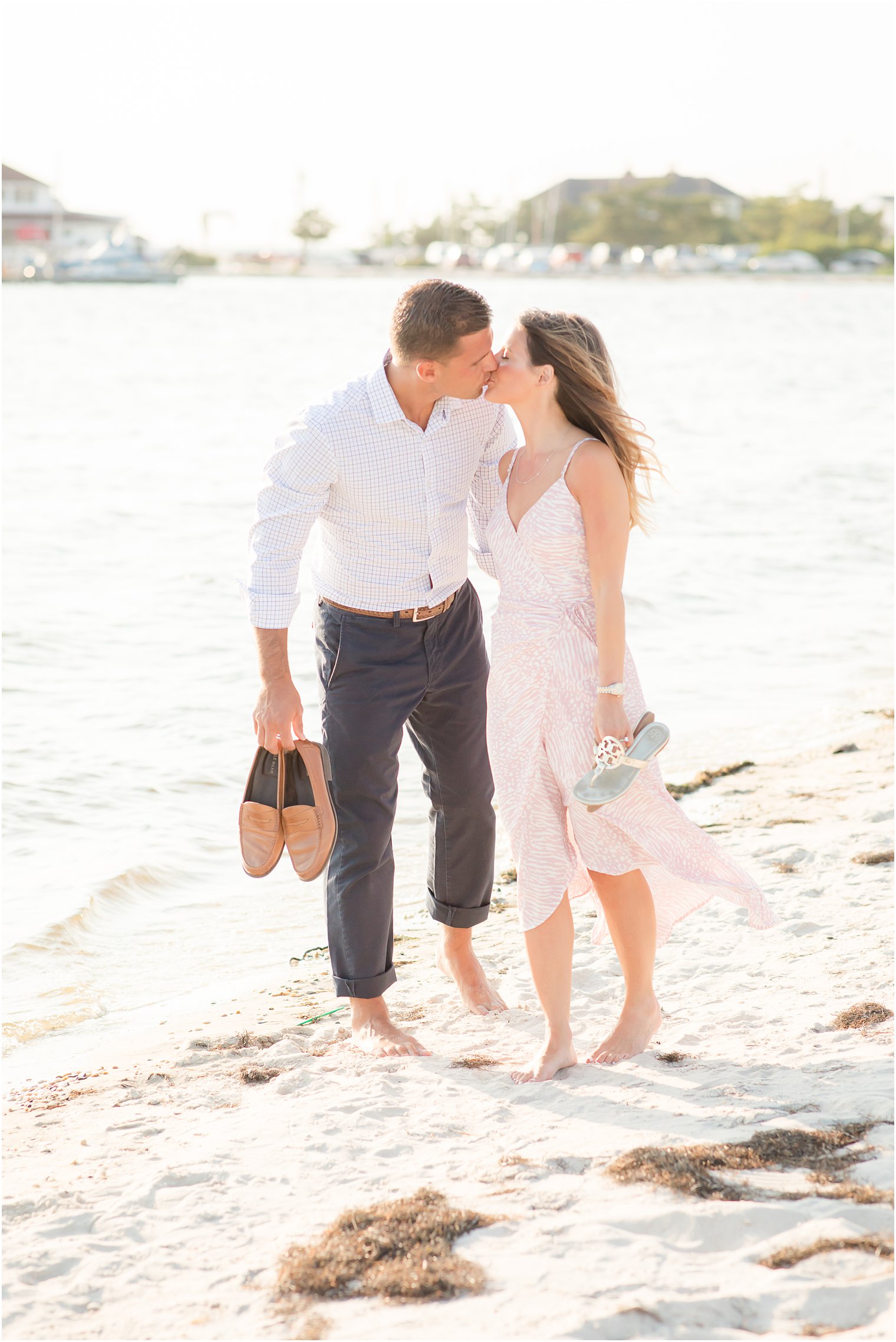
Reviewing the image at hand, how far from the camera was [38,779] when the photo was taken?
21.5ft

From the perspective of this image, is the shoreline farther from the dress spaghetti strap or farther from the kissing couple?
the dress spaghetti strap

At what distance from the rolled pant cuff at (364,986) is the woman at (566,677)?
1.52 ft

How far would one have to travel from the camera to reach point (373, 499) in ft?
10.6

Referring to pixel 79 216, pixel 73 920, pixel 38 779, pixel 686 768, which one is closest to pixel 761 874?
pixel 686 768

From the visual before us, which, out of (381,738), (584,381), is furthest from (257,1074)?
(584,381)

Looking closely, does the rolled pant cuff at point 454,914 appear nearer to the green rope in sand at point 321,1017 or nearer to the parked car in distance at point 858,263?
the green rope in sand at point 321,1017

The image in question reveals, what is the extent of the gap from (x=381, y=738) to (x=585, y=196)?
116 metres

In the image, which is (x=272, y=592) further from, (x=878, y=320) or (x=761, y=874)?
(x=878, y=320)

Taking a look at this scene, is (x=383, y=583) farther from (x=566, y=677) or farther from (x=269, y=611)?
(x=566, y=677)

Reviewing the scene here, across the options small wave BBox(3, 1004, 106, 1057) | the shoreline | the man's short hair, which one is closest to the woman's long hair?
the man's short hair

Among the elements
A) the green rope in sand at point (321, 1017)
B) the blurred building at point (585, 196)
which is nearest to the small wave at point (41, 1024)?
the green rope in sand at point (321, 1017)

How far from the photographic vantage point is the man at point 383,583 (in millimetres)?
3156

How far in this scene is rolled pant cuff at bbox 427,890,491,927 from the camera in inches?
144

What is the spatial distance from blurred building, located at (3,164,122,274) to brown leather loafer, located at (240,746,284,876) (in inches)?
3688
